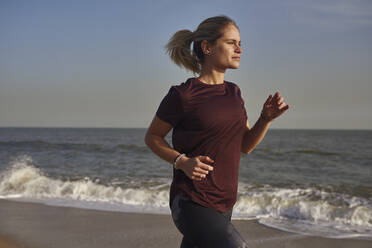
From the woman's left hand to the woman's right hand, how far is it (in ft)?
1.54

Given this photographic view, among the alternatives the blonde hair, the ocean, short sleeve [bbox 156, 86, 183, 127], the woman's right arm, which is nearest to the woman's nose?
the blonde hair

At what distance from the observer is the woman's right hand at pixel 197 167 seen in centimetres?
184

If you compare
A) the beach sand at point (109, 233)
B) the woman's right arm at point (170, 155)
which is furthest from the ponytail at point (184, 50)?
the beach sand at point (109, 233)

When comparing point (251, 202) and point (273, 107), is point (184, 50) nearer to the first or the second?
point (273, 107)

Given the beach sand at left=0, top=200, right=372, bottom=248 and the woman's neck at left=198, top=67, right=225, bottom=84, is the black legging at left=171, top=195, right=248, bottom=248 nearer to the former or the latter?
the woman's neck at left=198, top=67, right=225, bottom=84

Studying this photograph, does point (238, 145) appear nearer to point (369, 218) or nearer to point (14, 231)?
point (14, 231)

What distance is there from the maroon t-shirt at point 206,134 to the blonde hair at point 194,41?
0.75 ft

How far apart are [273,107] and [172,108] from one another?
0.53m

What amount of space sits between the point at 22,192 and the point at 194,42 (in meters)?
8.59

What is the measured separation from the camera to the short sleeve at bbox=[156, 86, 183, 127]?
78.7 inches

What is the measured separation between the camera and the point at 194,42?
2.22m

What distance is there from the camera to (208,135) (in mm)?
1971

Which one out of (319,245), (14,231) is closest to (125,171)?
(14,231)

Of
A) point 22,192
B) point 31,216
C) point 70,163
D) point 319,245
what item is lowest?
point 70,163
